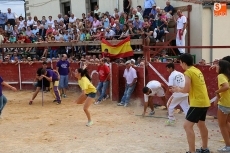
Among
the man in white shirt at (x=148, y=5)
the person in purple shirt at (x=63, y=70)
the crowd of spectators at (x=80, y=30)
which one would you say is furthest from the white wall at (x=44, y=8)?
the person in purple shirt at (x=63, y=70)

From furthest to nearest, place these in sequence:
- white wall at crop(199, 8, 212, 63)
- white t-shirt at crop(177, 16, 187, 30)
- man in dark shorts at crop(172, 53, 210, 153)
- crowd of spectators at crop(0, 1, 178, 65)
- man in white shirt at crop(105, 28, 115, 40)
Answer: man in white shirt at crop(105, 28, 115, 40)
crowd of spectators at crop(0, 1, 178, 65)
white wall at crop(199, 8, 212, 63)
white t-shirt at crop(177, 16, 187, 30)
man in dark shorts at crop(172, 53, 210, 153)

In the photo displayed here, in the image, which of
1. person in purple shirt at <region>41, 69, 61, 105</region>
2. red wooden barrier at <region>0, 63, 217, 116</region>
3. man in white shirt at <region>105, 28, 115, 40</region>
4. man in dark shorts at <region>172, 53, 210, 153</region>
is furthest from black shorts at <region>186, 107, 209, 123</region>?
man in white shirt at <region>105, 28, 115, 40</region>

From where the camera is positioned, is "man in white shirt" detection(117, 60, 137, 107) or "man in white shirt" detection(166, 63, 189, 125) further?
"man in white shirt" detection(117, 60, 137, 107)

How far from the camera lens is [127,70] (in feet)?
41.2

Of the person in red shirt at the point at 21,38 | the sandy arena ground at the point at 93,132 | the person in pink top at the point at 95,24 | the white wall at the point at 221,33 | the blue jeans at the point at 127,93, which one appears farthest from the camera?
the person in red shirt at the point at 21,38

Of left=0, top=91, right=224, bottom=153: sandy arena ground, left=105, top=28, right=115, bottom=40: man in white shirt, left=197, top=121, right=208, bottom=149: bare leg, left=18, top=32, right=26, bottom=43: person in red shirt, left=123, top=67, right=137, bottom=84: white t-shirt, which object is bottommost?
left=0, top=91, right=224, bottom=153: sandy arena ground

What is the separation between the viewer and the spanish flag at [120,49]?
15.2m

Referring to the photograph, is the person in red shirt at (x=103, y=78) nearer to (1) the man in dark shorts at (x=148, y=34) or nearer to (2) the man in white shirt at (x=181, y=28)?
(1) the man in dark shorts at (x=148, y=34)

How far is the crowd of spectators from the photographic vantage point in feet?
51.9

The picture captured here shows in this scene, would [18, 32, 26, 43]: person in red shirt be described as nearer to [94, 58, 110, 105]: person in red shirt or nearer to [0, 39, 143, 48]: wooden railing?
[0, 39, 143, 48]: wooden railing

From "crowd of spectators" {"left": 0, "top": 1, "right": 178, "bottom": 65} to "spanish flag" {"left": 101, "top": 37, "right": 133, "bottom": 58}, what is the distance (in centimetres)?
56

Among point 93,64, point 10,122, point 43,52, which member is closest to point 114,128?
point 10,122

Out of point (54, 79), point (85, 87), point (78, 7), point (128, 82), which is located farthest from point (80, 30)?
point (85, 87)

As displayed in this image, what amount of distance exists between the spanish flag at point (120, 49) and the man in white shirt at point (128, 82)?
2.68 metres
